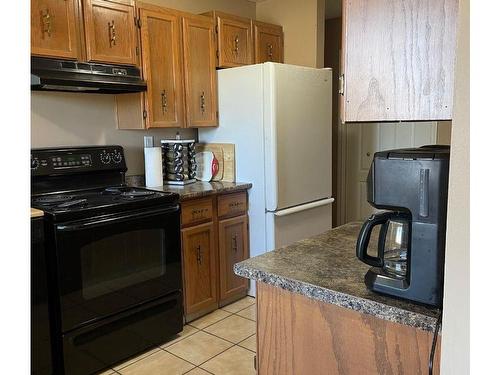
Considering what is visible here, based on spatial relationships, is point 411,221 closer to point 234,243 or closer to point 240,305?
point 234,243

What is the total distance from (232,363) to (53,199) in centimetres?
133

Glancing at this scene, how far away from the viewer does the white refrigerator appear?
3.00 meters

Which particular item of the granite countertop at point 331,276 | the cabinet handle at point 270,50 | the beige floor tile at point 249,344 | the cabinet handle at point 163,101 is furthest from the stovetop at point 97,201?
the cabinet handle at point 270,50

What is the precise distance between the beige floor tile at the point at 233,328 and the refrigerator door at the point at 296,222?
545 mm

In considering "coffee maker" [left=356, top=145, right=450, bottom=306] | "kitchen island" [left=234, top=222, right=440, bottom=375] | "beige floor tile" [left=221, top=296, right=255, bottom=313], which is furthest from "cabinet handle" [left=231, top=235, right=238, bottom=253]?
"coffee maker" [left=356, top=145, right=450, bottom=306]

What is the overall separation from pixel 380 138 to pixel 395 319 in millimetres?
3594

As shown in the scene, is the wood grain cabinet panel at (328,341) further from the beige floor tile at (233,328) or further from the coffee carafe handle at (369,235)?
the beige floor tile at (233,328)

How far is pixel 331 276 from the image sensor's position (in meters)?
1.23

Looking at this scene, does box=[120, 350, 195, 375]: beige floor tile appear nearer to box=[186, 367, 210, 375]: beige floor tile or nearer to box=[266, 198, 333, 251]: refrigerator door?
box=[186, 367, 210, 375]: beige floor tile

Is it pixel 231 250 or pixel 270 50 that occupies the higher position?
pixel 270 50

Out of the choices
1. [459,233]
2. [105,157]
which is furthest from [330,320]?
[105,157]

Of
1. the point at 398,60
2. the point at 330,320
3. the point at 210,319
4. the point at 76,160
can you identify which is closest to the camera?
the point at 398,60
